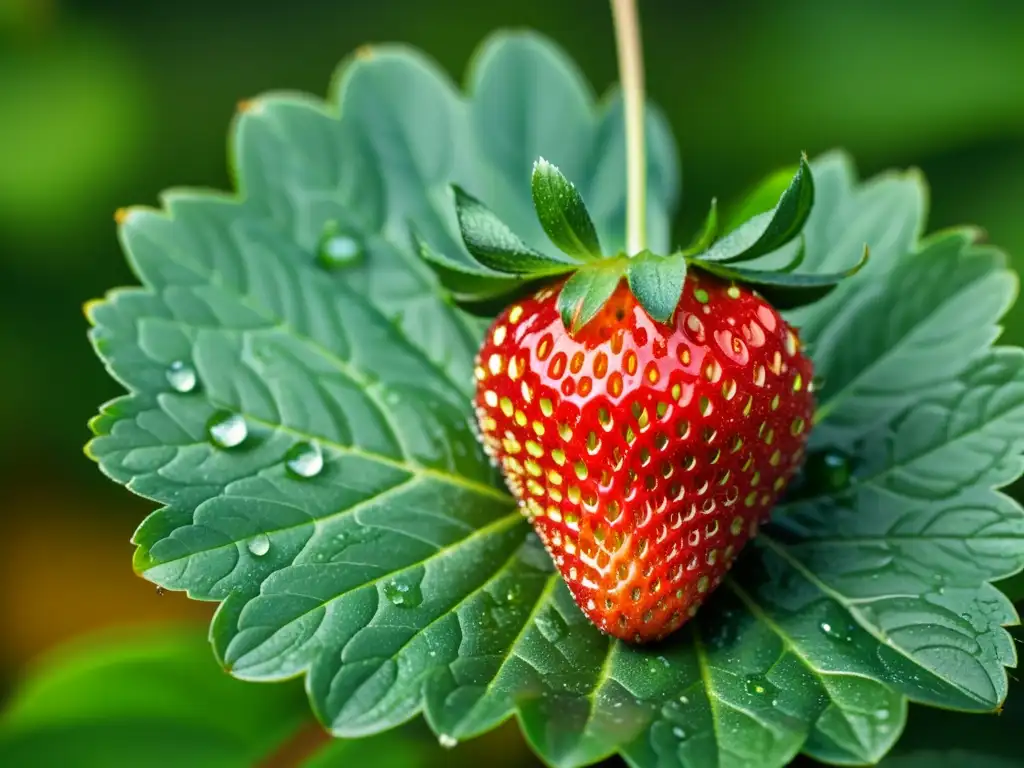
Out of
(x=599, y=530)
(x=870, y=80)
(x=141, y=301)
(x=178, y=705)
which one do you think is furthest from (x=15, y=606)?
(x=870, y=80)

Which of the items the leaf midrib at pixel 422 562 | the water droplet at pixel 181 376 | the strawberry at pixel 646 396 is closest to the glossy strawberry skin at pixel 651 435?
the strawberry at pixel 646 396

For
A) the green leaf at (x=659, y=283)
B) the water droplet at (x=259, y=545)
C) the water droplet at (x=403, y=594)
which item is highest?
the green leaf at (x=659, y=283)

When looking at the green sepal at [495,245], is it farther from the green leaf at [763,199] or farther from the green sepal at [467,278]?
the green leaf at [763,199]

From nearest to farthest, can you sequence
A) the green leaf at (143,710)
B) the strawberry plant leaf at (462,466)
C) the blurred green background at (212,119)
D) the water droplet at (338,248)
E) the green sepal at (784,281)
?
the strawberry plant leaf at (462,466), the green sepal at (784,281), the water droplet at (338,248), the green leaf at (143,710), the blurred green background at (212,119)

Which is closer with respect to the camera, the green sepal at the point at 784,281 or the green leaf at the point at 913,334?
the green sepal at the point at 784,281

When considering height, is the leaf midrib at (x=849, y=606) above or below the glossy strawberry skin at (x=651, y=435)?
below

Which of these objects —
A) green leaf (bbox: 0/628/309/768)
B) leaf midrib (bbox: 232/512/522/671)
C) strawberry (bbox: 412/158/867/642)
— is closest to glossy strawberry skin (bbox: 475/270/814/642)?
strawberry (bbox: 412/158/867/642)

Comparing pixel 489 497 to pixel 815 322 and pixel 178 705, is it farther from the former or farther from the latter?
pixel 178 705
